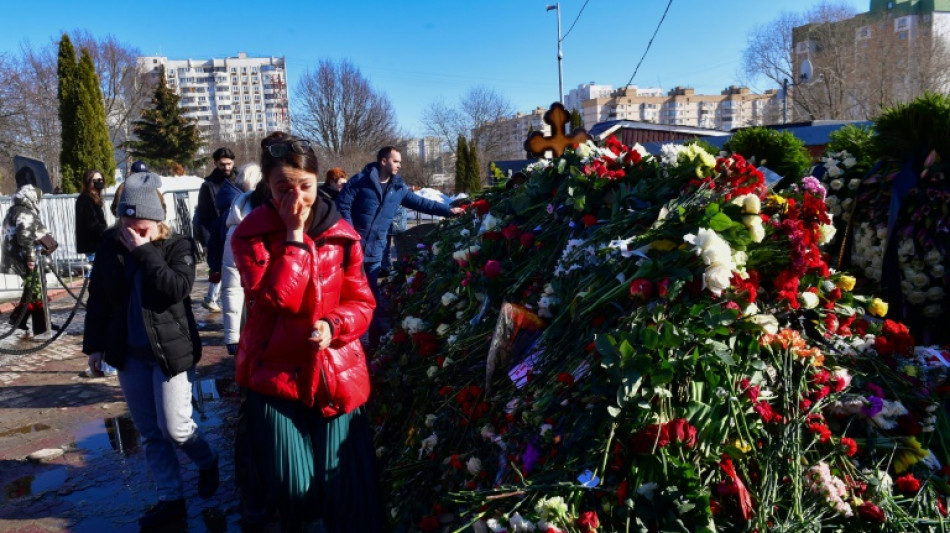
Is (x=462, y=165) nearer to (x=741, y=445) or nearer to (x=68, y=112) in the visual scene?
(x=68, y=112)

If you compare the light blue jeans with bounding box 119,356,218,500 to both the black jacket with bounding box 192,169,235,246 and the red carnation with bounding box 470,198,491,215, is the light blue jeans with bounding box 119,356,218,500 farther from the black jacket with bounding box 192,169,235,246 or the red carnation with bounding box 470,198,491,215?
the black jacket with bounding box 192,169,235,246

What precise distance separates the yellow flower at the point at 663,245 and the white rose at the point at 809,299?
502 mm

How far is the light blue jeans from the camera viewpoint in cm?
328

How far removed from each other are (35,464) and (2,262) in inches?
174

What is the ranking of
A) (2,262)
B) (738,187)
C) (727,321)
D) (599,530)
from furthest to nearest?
(2,262) < (738,187) < (727,321) < (599,530)

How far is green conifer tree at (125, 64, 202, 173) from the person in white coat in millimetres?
31800

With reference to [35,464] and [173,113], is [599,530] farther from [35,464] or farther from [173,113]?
[173,113]

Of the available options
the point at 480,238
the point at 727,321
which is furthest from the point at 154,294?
the point at 727,321

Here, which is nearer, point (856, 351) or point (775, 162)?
point (856, 351)

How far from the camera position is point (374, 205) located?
590cm

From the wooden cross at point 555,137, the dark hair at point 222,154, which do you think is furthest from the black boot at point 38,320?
the wooden cross at point 555,137

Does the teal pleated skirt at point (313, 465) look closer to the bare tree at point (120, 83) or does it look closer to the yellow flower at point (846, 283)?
the yellow flower at point (846, 283)

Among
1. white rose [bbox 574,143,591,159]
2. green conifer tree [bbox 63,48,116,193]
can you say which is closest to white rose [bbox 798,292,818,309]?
white rose [bbox 574,143,591,159]

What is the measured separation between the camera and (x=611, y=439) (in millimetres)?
2139
